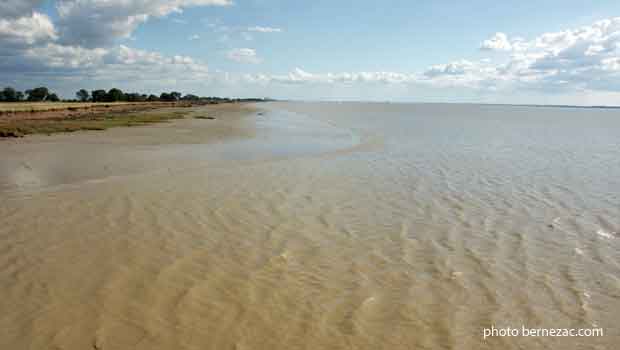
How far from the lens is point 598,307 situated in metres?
5.25

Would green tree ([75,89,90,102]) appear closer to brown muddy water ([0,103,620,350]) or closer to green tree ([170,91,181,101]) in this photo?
green tree ([170,91,181,101])

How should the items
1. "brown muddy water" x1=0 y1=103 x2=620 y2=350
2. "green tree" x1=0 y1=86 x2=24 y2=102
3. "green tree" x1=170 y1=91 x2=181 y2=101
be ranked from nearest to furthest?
"brown muddy water" x1=0 y1=103 x2=620 y2=350, "green tree" x1=0 y1=86 x2=24 y2=102, "green tree" x1=170 y1=91 x2=181 y2=101

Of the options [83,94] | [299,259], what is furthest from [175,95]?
[299,259]

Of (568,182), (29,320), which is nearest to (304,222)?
(29,320)

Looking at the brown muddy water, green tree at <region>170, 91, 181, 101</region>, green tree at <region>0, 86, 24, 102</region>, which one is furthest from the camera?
green tree at <region>170, 91, 181, 101</region>

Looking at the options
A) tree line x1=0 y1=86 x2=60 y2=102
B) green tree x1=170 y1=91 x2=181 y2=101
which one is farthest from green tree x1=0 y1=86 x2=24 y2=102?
green tree x1=170 y1=91 x2=181 y2=101

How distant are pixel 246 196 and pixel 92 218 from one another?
3.76 metres

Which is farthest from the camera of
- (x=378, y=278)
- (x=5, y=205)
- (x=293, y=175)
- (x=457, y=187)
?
(x=293, y=175)

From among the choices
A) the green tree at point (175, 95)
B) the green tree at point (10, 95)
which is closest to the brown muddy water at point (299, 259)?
the green tree at point (10, 95)

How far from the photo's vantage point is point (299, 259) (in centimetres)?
655

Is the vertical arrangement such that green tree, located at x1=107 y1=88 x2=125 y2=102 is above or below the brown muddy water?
above

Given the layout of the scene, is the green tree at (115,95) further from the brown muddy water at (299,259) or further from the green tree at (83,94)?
the brown muddy water at (299,259)

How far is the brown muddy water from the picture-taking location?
178 inches

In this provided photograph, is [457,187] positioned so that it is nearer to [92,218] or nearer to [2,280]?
[92,218]
